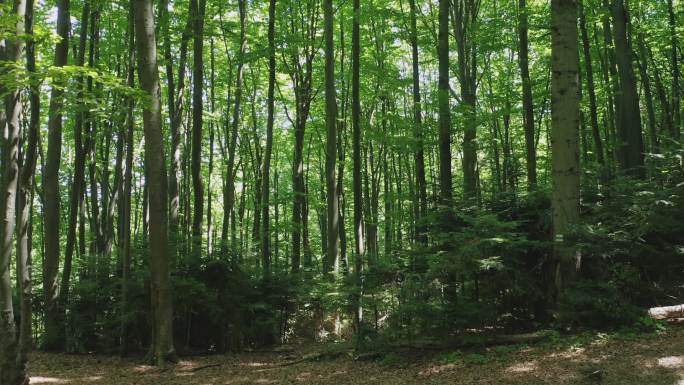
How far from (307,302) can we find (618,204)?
716 centimetres

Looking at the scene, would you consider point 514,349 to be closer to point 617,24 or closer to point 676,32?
point 617,24

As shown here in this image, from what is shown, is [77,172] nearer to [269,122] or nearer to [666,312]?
[269,122]

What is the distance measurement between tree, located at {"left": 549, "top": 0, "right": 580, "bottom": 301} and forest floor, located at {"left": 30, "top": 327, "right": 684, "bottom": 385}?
129cm

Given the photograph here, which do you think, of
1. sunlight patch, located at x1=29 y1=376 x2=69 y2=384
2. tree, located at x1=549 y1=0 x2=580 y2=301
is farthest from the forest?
sunlight patch, located at x1=29 y1=376 x2=69 y2=384

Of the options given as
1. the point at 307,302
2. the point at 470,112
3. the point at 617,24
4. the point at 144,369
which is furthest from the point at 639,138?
the point at 144,369

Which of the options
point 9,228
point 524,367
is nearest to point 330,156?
point 9,228

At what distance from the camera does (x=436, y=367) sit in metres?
7.00

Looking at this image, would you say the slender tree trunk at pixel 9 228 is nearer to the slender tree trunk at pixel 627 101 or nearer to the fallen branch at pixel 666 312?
the fallen branch at pixel 666 312

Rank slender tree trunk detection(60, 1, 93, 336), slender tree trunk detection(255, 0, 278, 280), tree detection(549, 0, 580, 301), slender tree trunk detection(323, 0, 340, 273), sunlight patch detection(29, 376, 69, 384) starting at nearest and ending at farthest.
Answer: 1. tree detection(549, 0, 580, 301)
2. sunlight patch detection(29, 376, 69, 384)
3. slender tree trunk detection(60, 1, 93, 336)
4. slender tree trunk detection(323, 0, 340, 273)
5. slender tree trunk detection(255, 0, 278, 280)

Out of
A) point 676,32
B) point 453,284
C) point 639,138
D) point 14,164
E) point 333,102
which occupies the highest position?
point 676,32

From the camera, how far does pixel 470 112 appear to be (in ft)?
34.1

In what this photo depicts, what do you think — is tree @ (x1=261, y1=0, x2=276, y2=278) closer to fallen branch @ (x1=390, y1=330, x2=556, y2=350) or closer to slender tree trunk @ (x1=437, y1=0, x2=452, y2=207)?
slender tree trunk @ (x1=437, y1=0, x2=452, y2=207)

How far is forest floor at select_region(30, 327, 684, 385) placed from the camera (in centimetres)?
536

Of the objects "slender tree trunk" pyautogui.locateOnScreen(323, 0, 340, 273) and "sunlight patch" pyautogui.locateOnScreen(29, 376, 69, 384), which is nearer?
"sunlight patch" pyautogui.locateOnScreen(29, 376, 69, 384)
